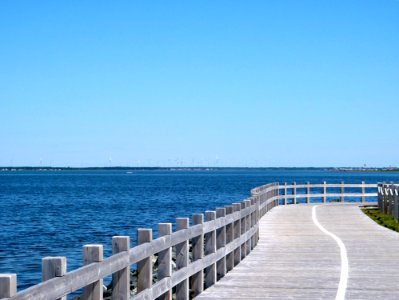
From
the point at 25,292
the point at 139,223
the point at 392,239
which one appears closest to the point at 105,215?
the point at 139,223

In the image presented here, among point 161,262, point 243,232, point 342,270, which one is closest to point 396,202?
point 243,232

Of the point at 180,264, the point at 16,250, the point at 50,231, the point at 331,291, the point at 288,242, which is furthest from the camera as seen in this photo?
the point at 50,231

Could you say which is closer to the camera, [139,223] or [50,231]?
[50,231]

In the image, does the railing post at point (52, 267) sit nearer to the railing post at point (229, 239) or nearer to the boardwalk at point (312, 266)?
the boardwalk at point (312, 266)

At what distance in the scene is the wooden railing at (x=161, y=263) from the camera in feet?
20.2

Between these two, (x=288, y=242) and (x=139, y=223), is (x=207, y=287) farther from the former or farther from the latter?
(x=139, y=223)

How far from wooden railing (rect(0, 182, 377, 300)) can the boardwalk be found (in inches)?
16.8

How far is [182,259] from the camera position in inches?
434

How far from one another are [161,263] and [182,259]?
1049 mm

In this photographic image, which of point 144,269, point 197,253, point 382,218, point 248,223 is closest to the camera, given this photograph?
point 144,269

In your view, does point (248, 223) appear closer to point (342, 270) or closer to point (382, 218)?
point (342, 270)

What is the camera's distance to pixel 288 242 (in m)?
21.0

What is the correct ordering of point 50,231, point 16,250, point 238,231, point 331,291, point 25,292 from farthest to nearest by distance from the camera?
point 50,231, point 16,250, point 238,231, point 331,291, point 25,292

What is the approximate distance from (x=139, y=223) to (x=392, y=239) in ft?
104
